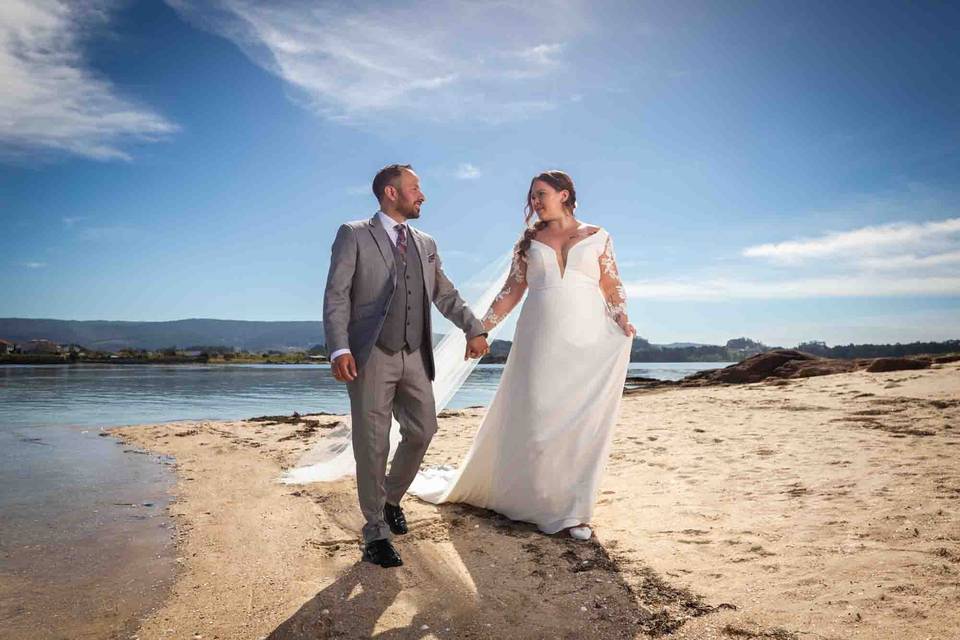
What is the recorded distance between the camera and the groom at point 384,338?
3.46 meters

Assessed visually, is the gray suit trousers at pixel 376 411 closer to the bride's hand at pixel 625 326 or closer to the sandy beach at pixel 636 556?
the sandy beach at pixel 636 556

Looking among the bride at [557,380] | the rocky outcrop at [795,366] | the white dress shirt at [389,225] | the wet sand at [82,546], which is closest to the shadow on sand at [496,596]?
the bride at [557,380]

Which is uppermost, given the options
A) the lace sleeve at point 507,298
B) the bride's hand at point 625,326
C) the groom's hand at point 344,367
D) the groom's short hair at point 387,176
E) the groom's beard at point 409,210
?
the groom's short hair at point 387,176

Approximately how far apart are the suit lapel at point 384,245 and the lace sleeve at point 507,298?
1.17 metres

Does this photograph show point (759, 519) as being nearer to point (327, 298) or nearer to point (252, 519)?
point (327, 298)

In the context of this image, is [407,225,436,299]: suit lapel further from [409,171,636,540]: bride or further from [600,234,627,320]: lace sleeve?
[600,234,627,320]: lace sleeve

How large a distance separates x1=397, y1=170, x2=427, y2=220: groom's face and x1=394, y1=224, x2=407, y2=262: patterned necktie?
0.33ft

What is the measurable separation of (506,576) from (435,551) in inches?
22.1

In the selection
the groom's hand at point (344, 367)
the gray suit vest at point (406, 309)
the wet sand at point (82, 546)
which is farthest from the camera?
the gray suit vest at point (406, 309)

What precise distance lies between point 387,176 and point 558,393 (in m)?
1.87

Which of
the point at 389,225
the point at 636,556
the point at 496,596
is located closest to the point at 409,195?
the point at 389,225

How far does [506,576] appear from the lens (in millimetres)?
3154

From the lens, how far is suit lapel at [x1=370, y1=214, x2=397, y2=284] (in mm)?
3645

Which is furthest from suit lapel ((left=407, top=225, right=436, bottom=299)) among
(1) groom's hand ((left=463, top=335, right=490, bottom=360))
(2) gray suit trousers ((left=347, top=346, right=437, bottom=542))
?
(1) groom's hand ((left=463, top=335, right=490, bottom=360))
